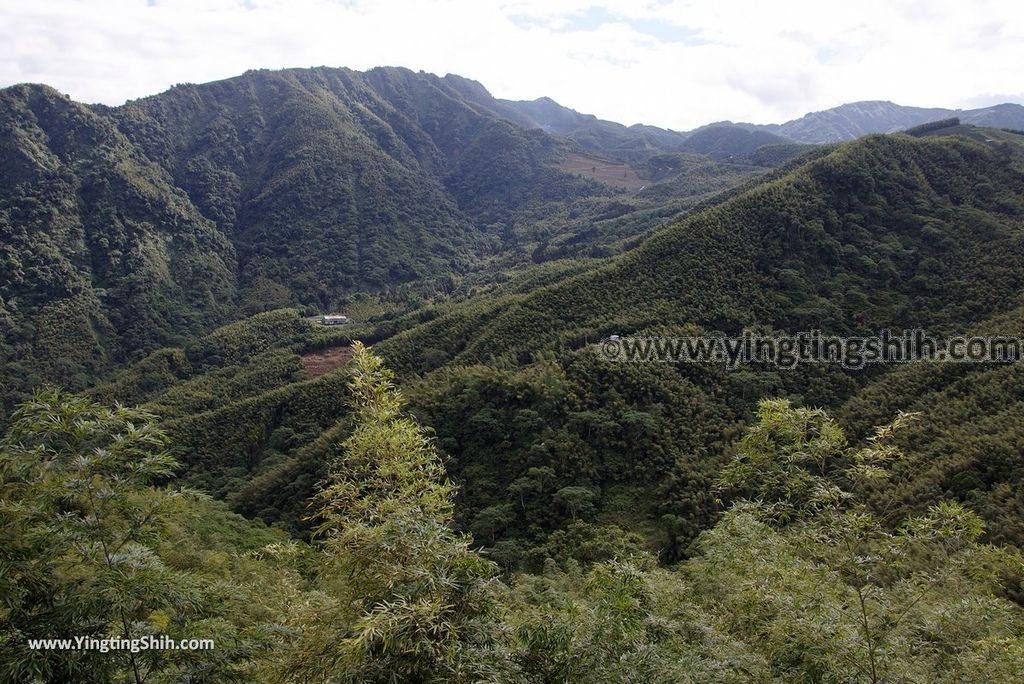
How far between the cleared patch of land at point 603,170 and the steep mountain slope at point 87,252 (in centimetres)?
10007

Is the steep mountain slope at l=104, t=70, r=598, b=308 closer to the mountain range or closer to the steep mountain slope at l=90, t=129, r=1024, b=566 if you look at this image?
the mountain range

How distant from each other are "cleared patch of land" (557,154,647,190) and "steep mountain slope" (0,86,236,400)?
328 feet

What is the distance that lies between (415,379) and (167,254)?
3462 inches

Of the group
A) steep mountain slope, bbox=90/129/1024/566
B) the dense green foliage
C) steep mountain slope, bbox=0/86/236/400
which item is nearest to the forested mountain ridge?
steep mountain slope, bbox=0/86/236/400

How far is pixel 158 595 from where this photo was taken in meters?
4.62

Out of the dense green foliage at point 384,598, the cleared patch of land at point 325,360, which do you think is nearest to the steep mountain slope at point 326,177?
the cleared patch of land at point 325,360

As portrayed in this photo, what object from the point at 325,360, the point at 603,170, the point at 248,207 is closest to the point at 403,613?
the point at 325,360

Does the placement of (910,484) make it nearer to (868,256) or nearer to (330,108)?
(868,256)

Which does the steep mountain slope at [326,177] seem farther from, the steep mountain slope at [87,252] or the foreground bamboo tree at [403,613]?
the foreground bamboo tree at [403,613]

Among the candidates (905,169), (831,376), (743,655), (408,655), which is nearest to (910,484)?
(831,376)

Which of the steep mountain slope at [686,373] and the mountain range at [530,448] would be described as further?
the steep mountain slope at [686,373]

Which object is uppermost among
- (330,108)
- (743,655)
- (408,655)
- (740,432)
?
(330,108)

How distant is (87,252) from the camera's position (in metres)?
89.0

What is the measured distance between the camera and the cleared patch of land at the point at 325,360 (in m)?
57.4
